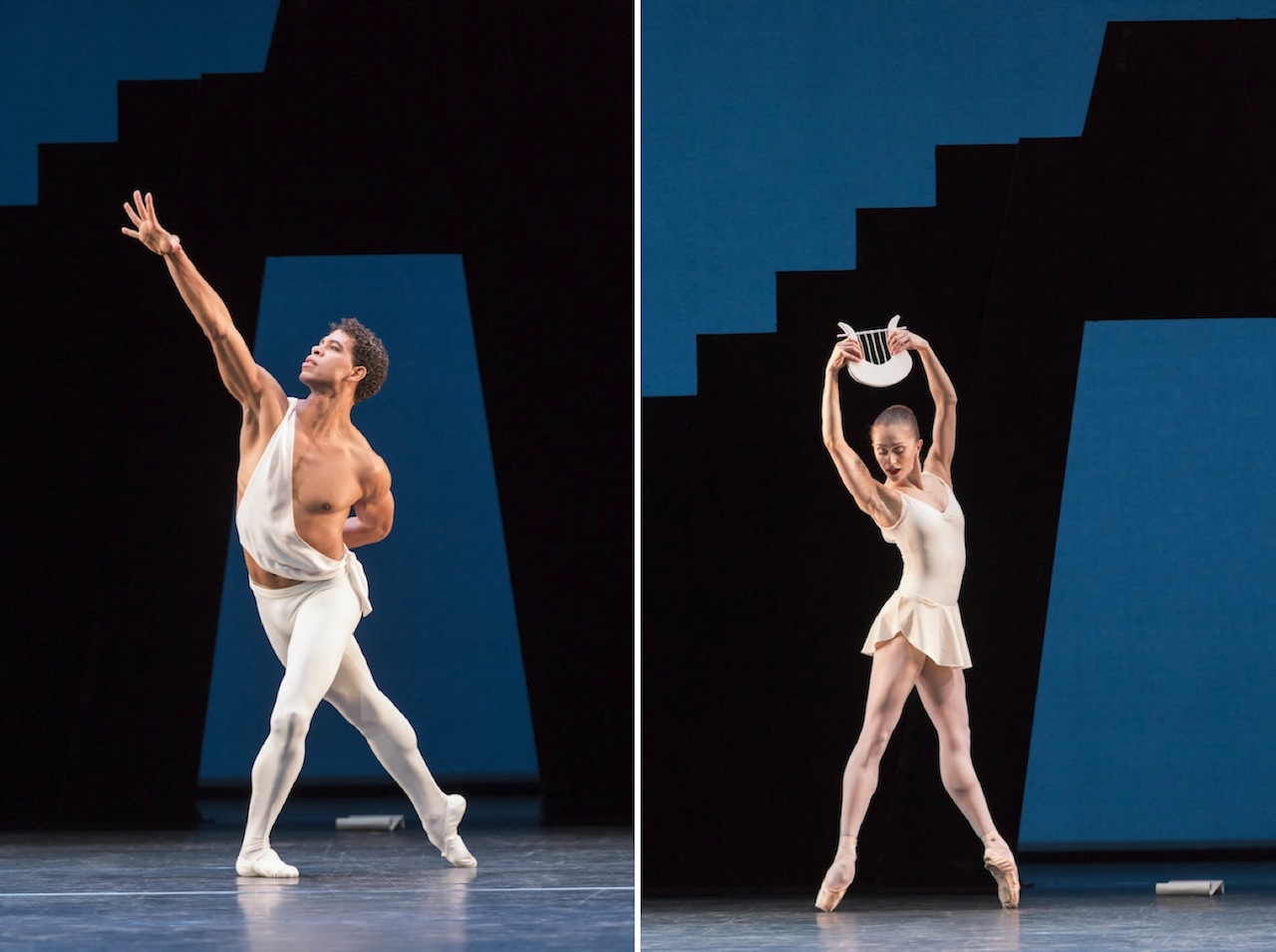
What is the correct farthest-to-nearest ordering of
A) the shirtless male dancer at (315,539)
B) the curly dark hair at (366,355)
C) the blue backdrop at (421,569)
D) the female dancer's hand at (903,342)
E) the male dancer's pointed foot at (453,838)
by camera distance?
the blue backdrop at (421,569), the curly dark hair at (366,355), the male dancer's pointed foot at (453,838), the shirtless male dancer at (315,539), the female dancer's hand at (903,342)

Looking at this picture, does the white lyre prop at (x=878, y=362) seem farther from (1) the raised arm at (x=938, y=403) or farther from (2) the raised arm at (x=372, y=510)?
(2) the raised arm at (x=372, y=510)

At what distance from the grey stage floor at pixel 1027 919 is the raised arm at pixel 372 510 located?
4.88 ft

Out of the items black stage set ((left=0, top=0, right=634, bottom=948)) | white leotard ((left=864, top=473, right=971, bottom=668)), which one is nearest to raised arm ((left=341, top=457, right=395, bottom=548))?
black stage set ((left=0, top=0, right=634, bottom=948))

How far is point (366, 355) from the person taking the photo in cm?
576

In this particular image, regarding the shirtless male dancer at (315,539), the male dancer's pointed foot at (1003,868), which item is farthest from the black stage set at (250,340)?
the male dancer's pointed foot at (1003,868)

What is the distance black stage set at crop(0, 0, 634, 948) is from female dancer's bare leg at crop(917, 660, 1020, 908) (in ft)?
5.43

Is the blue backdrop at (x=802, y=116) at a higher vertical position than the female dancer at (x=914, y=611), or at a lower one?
higher

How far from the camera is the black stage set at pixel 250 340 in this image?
21.1 feet

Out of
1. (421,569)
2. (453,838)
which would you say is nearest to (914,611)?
(453,838)

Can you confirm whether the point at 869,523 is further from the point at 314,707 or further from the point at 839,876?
the point at 314,707

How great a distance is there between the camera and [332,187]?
6500 mm

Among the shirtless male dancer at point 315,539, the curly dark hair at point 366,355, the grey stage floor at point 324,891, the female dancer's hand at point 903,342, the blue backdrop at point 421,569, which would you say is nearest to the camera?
the grey stage floor at point 324,891

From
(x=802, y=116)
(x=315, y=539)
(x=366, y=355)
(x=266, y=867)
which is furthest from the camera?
(x=366, y=355)

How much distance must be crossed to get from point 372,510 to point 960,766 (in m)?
2.00
